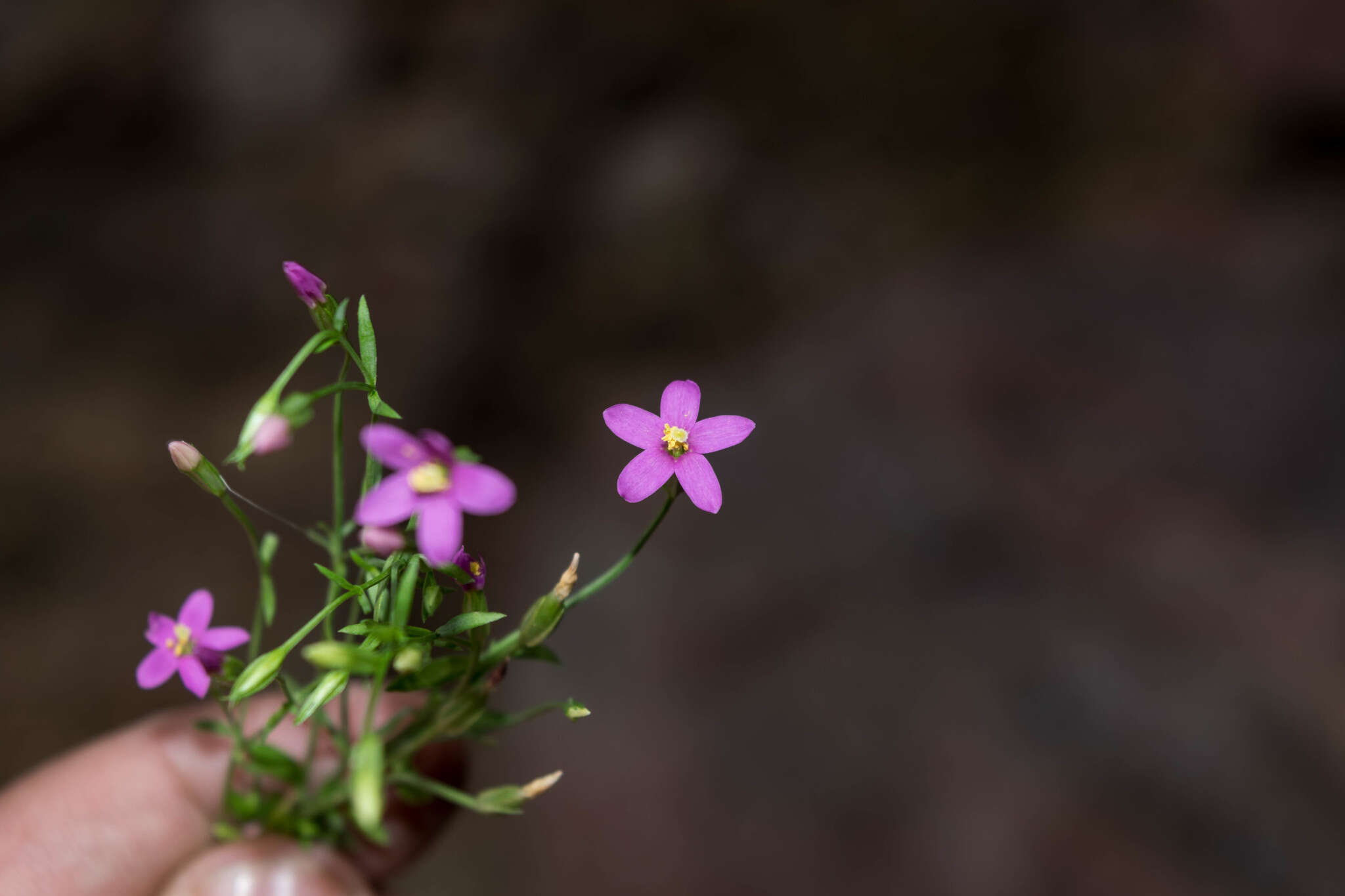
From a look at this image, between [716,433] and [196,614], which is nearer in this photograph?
[716,433]

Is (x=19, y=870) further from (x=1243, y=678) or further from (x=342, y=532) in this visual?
(x=1243, y=678)

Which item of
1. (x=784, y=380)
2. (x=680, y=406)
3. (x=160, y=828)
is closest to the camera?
(x=680, y=406)

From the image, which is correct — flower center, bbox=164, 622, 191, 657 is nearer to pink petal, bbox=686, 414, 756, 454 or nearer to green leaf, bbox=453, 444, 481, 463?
green leaf, bbox=453, 444, 481, 463

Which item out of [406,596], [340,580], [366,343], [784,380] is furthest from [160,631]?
[784,380]

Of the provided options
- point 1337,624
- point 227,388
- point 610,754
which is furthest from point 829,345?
point 227,388

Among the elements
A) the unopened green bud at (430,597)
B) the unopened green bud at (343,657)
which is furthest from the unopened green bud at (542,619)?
the unopened green bud at (343,657)

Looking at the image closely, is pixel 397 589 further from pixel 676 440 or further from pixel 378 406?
pixel 676 440
